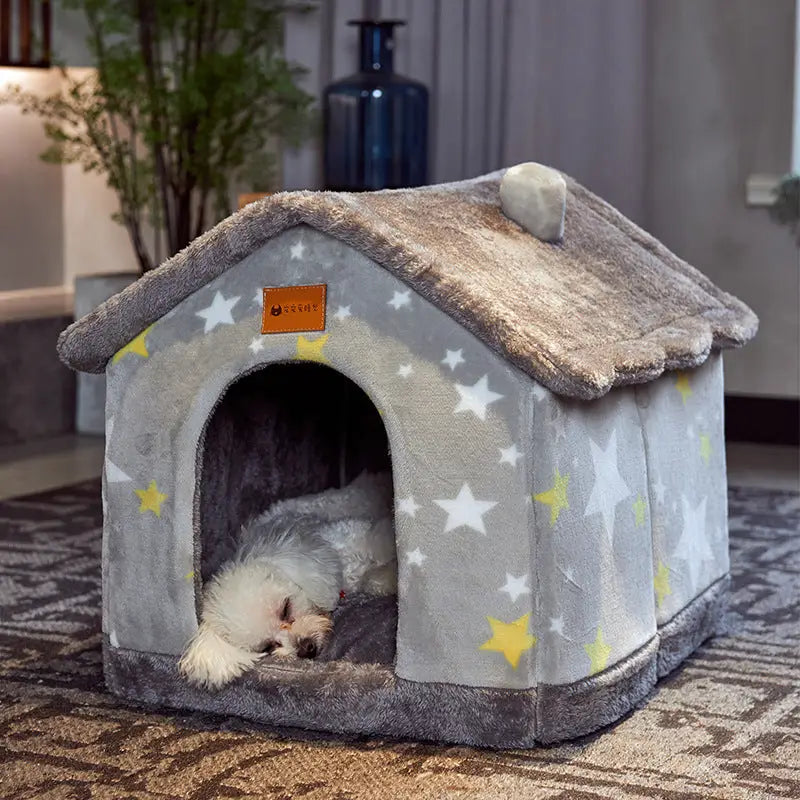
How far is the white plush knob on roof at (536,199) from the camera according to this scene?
6.87 feet

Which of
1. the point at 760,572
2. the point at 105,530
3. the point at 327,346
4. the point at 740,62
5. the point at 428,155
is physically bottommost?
the point at 760,572

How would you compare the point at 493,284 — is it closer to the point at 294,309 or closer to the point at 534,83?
the point at 294,309

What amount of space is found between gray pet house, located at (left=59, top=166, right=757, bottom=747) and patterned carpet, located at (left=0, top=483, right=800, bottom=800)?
0.13 ft

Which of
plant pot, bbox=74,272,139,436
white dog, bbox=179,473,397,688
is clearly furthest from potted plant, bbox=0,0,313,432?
white dog, bbox=179,473,397,688

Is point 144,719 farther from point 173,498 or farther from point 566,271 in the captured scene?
point 566,271

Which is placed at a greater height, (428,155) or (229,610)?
(428,155)

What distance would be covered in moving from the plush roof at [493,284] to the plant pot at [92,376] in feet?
6.60

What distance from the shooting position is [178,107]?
409 cm

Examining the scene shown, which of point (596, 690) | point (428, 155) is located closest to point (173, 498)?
point (596, 690)

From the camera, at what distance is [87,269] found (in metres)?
4.84

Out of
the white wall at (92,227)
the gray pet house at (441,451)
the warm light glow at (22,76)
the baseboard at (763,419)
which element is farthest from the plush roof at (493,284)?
the white wall at (92,227)

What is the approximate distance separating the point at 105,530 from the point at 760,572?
1.32 m

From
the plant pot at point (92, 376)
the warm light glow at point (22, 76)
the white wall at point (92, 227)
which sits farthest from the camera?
the white wall at point (92, 227)

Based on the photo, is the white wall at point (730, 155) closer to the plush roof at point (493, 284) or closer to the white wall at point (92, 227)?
the white wall at point (92, 227)
